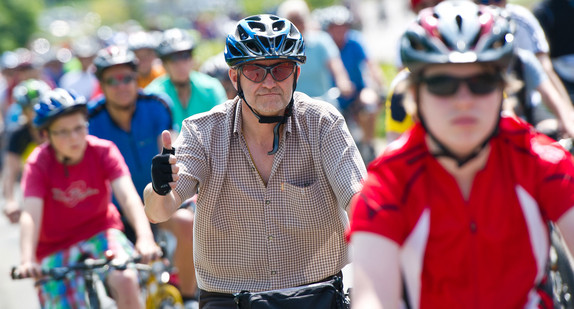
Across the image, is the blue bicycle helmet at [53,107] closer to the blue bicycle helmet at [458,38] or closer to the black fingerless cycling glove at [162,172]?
the black fingerless cycling glove at [162,172]

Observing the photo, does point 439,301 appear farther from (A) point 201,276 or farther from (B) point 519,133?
(A) point 201,276

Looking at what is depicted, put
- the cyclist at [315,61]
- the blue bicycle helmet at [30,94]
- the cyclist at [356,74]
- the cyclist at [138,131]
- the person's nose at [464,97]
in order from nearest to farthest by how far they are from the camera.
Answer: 1. the person's nose at [464,97]
2. the cyclist at [138,131]
3. the blue bicycle helmet at [30,94]
4. the cyclist at [315,61]
5. the cyclist at [356,74]

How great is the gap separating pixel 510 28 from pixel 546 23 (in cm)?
578

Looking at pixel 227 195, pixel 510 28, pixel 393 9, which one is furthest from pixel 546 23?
pixel 393 9

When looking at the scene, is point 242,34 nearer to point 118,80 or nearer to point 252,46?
point 252,46

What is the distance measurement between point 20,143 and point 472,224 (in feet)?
21.9

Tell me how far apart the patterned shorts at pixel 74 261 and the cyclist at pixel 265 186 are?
1783 mm

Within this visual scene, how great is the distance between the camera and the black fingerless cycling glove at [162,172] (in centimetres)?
405

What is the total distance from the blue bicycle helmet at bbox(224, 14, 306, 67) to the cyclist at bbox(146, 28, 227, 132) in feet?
12.3

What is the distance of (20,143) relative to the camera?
8.75 meters

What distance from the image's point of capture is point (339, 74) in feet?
38.1

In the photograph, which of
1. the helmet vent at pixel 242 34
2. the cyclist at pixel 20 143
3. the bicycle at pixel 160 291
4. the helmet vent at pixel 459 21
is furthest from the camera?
the cyclist at pixel 20 143

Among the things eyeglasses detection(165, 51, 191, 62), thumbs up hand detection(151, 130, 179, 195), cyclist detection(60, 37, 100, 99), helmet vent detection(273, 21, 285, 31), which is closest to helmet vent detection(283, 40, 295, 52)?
helmet vent detection(273, 21, 285, 31)

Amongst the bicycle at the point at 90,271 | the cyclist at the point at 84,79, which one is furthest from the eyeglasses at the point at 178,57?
the cyclist at the point at 84,79
